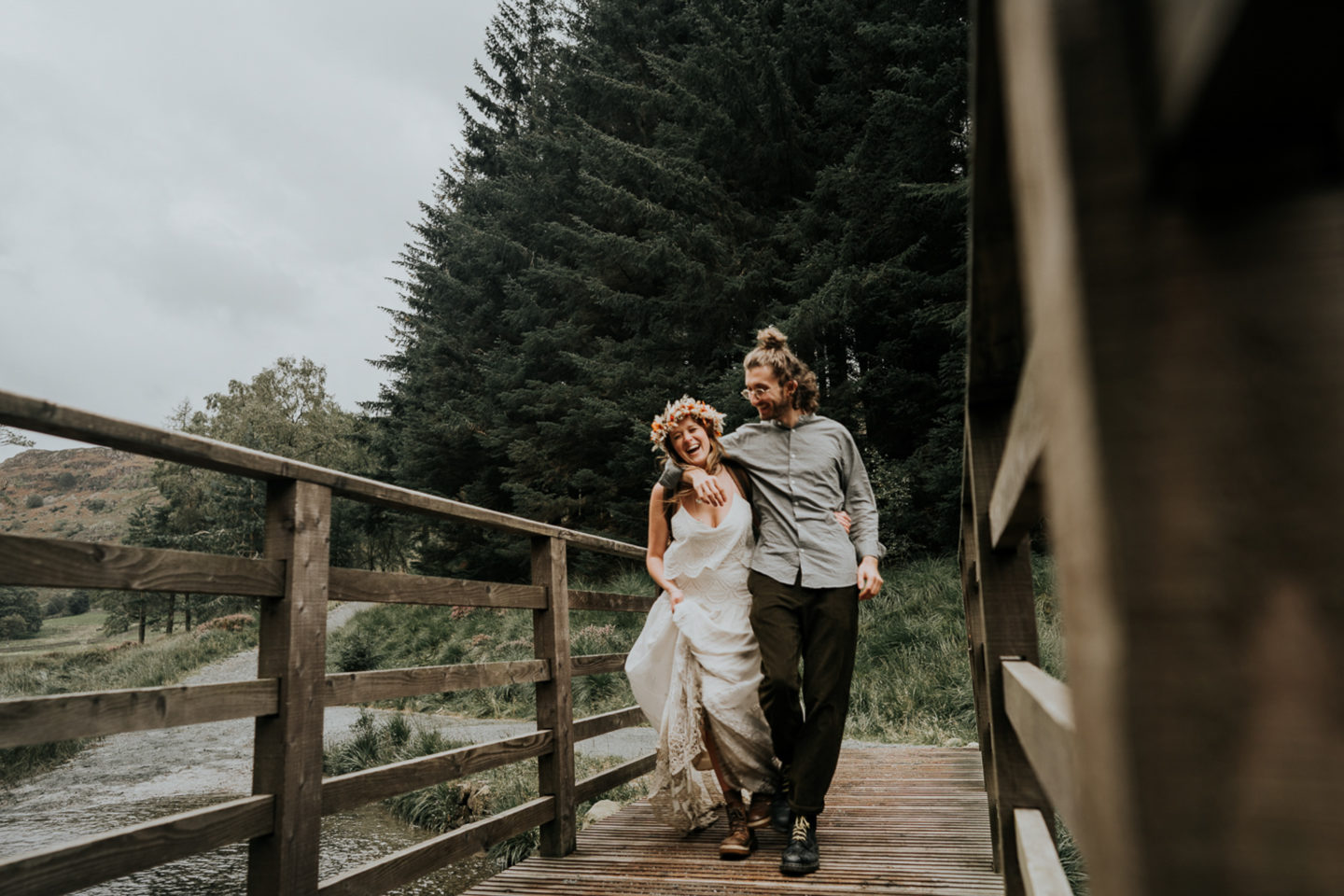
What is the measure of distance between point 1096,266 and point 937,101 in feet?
36.8

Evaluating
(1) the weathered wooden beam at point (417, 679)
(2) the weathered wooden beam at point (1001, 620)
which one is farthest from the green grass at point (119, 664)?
(2) the weathered wooden beam at point (1001, 620)

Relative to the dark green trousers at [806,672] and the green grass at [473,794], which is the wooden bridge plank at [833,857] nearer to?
the dark green trousers at [806,672]

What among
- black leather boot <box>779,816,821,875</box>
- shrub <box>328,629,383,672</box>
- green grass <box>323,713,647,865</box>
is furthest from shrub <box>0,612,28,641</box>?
black leather boot <box>779,816,821,875</box>

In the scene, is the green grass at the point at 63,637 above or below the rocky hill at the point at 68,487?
below

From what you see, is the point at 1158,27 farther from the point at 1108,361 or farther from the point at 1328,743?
the point at 1328,743

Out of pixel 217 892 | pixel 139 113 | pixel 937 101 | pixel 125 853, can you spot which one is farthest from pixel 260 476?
pixel 139 113

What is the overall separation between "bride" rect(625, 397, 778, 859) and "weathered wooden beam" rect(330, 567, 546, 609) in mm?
608

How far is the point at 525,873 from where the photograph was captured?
118 inches

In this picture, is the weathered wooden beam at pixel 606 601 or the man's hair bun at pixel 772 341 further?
the weathered wooden beam at pixel 606 601

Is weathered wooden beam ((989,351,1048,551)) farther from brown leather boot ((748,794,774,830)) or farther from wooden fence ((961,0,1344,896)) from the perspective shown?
brown leather boot ((748,794,774,830))

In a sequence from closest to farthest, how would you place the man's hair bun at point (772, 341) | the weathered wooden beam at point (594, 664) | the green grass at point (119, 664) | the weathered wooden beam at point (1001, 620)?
the weathered wooden beam at point (1001, 620) → the man's hair bun at point (772, 341) → the weathered wooden beam at point (594, 664) → the green grass at point (119, 664)

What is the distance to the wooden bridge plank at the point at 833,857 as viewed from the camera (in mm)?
2676

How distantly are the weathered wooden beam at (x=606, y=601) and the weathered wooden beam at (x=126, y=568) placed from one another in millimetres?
1700

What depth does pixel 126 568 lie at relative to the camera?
1.69 meters
